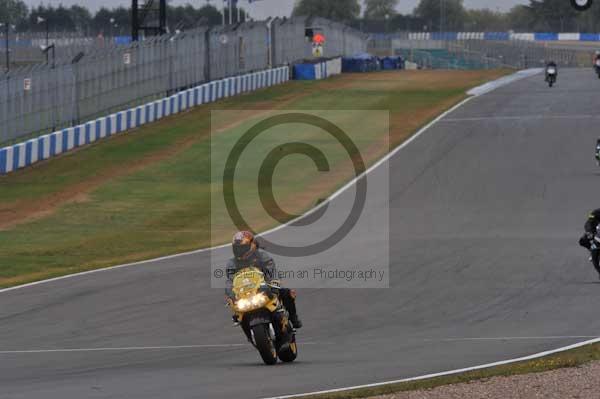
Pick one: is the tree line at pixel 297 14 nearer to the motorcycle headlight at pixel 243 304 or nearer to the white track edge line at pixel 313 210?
the white track edge line at pixel 313 210

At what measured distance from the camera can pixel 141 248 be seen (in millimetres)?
25859

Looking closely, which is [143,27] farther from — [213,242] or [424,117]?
[213,242]

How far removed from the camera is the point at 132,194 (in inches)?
1345

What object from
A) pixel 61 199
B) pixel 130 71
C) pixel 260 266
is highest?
pixel 130 71

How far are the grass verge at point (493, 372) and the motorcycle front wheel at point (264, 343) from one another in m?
1.96

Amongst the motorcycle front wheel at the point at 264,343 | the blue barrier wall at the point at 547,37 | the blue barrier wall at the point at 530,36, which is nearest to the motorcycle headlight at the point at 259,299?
the motorcycle front wheel at the point at 264,343

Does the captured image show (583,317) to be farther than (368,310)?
No

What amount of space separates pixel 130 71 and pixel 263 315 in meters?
39.5

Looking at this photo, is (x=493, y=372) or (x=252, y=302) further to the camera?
(x=252, y=302)

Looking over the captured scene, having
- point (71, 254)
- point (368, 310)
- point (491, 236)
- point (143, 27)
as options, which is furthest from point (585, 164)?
point (143, 27)

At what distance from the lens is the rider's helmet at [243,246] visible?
13.5m

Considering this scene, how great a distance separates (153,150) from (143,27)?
2481 centimetres

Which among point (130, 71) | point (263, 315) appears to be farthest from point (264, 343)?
point (130, 71)

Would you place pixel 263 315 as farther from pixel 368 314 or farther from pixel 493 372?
pixel 368 314
